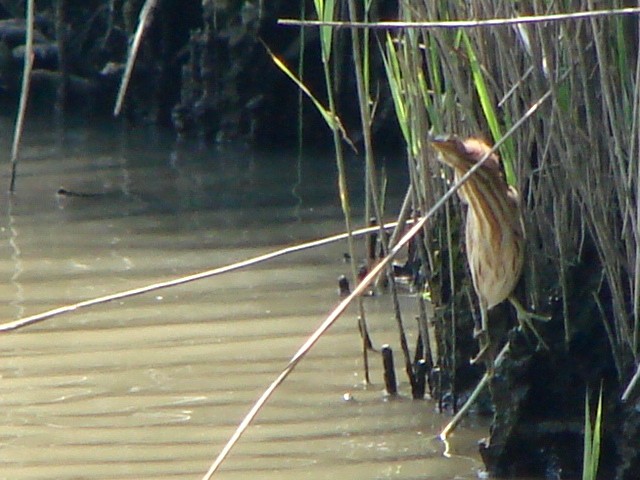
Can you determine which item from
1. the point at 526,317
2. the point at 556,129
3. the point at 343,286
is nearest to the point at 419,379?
the point at 526,317

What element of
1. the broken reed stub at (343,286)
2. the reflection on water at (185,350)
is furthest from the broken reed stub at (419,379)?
the broken reed stub at (343,286)

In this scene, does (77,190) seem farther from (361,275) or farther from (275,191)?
(361,275)

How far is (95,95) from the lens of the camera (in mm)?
9383

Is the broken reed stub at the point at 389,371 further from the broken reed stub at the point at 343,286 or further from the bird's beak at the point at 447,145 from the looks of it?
the bird's beak at the point at 447,145

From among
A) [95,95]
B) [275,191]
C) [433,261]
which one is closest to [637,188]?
[433,261]

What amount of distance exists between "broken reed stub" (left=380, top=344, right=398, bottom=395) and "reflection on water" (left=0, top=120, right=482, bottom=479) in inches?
1.7

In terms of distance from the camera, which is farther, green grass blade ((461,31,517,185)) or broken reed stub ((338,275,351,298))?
broken reed stub ((338,275,351,298))

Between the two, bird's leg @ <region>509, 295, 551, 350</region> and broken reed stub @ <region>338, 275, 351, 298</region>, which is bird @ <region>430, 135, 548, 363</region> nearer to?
bird's leg @ <region>509, 295, 551, 350</region>

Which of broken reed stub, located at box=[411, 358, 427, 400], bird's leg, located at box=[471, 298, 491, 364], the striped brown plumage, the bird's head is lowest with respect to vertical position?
broken reed stub, located at box=[411, 358, 427, 400]

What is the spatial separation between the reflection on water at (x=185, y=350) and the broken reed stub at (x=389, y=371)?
0.04m

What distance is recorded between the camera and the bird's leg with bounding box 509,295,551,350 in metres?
3.21

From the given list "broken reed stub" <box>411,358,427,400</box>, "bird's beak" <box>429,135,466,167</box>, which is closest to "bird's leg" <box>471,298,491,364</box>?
"broken reed stub" <box>411,358,427,400</box>

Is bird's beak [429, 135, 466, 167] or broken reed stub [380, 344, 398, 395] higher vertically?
bird's beak [429, 135, 466, 167]

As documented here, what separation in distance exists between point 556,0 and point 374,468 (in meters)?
1.19
